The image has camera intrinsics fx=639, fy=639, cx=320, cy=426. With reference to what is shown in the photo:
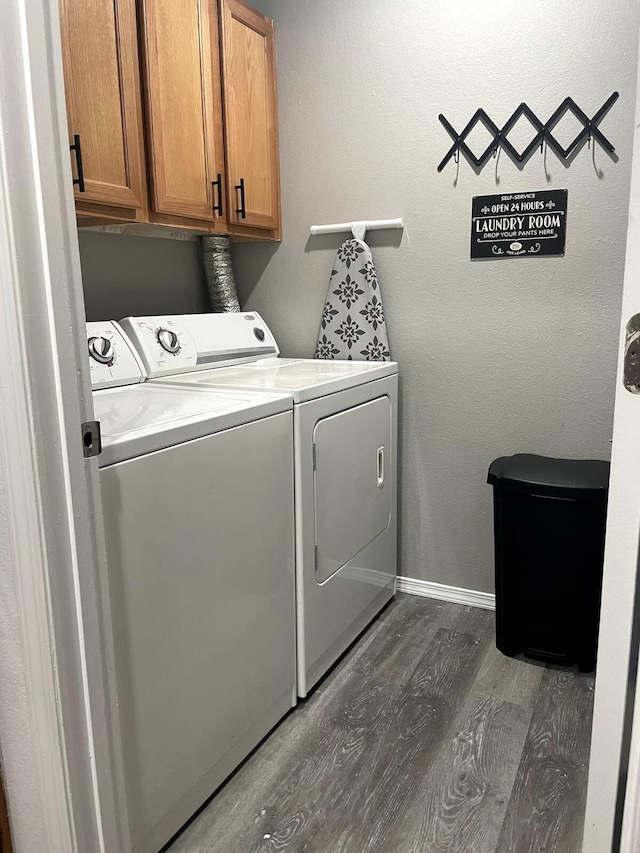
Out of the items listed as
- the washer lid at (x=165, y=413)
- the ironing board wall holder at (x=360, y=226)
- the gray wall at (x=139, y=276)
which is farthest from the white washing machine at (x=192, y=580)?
the ironing board wall holder at (x=360, y=226)

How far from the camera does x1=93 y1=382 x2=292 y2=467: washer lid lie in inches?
50.2

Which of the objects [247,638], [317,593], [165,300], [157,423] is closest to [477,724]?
[317,593]

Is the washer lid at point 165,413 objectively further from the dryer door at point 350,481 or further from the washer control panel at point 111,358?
the dryer door at point 350,481

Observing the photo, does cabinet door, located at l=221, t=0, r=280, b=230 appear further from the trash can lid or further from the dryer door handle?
the trash can lid

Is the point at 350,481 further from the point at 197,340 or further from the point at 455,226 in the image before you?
the point at 455,226

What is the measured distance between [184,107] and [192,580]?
1.47 m

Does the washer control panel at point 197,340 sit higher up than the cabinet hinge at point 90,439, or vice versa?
the washer control panel at point 197,340

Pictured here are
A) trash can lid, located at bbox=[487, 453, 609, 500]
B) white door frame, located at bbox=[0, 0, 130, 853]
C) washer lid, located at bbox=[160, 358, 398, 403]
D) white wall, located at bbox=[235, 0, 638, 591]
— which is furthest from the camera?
white wall, located at bbox=[235, 0, 638, 591]

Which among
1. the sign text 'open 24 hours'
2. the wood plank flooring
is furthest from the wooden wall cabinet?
the wood plank flooring

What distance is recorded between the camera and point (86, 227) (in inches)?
83.2

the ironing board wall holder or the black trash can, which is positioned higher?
the ironing board wall holder

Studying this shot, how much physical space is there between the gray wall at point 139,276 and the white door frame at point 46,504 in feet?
4.15

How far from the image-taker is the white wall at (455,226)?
2.10m

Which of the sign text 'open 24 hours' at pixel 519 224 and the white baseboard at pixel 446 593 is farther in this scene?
the white baseboard at pixel 446 593
